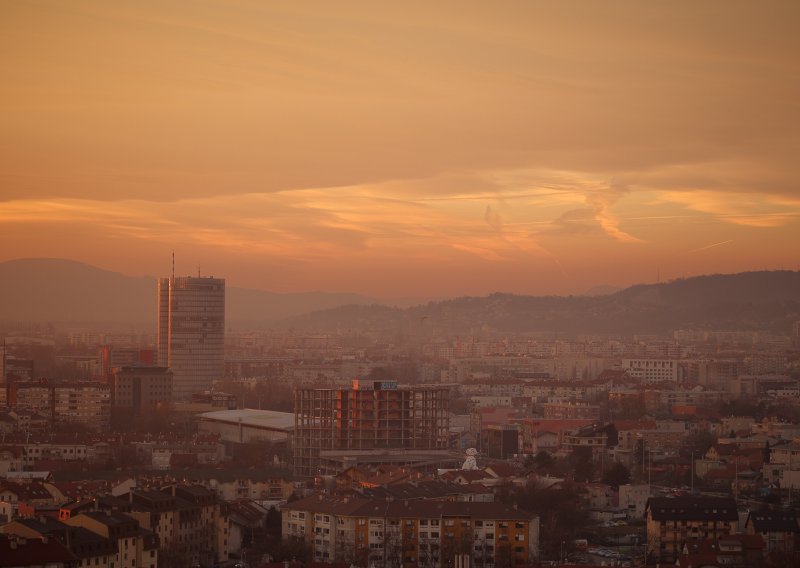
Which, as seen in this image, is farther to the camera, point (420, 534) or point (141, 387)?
point (141, 387)

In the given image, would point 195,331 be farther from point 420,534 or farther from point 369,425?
point 420,534

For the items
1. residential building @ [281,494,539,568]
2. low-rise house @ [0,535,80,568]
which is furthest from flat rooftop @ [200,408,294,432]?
low-rise house @ [0,535,80,568]

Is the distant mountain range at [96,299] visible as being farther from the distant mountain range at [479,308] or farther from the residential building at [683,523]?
the residential building at [683,523]

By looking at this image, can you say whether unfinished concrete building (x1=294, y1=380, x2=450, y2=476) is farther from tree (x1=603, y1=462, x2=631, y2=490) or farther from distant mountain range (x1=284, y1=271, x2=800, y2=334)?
distant mountain range (x1=284, y1=271, x2=800, y2=334)

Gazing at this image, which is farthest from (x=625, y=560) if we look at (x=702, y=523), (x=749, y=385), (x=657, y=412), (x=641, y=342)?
(x=641, y=342)

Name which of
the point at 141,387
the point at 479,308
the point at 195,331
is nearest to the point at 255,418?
the point at 141,387

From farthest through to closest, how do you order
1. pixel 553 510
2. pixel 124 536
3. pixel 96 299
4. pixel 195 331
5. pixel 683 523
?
pixel 96 299
pixel 195 331
pixel 553 510
pixel 683 523
pixel 124 536
